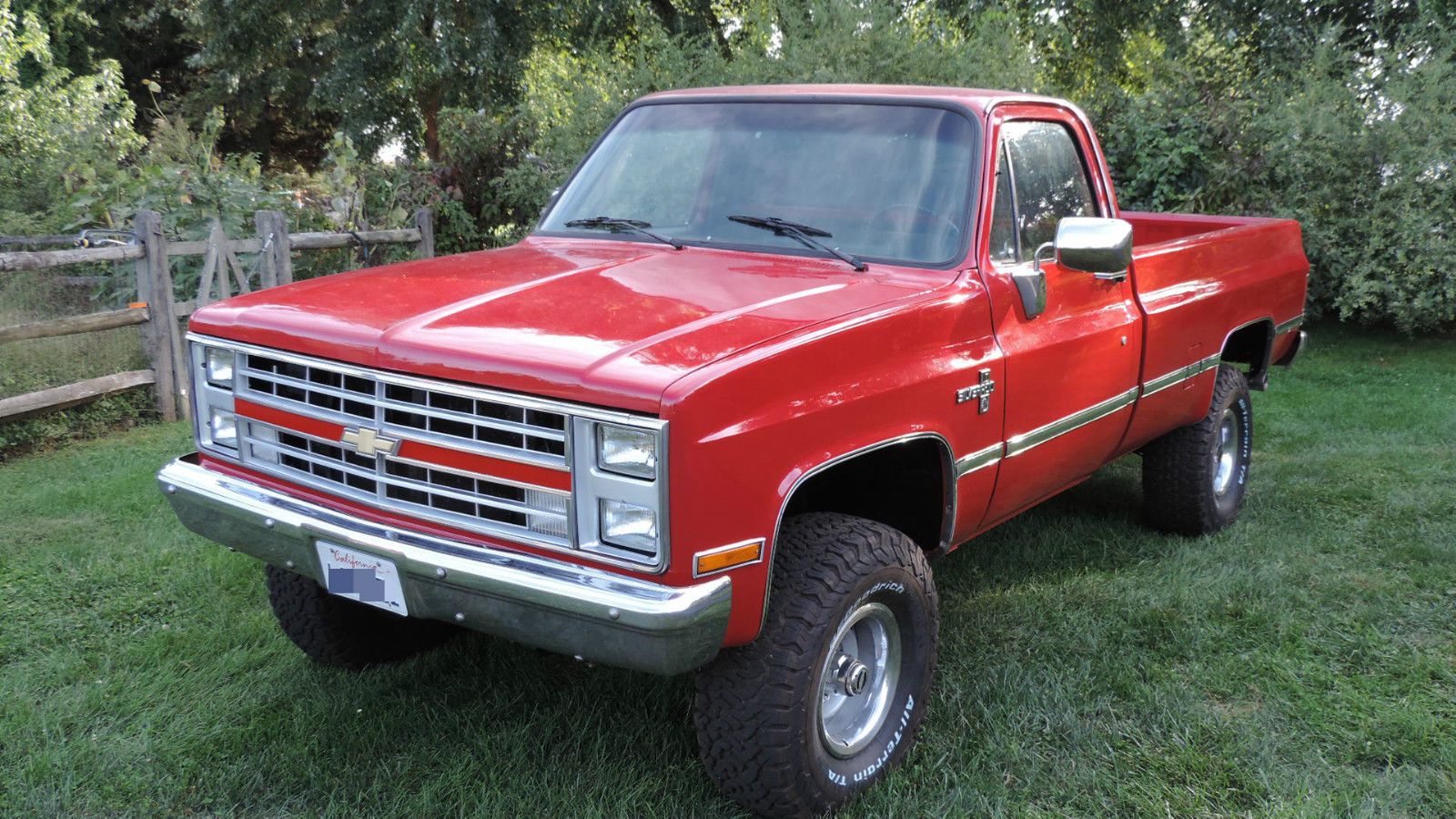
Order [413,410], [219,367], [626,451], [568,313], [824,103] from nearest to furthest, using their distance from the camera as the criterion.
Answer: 1. [626,451]
2. [413,410]
3. [568,313]
4. [219,367]
5. [824,103]

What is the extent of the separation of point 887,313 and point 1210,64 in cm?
1171

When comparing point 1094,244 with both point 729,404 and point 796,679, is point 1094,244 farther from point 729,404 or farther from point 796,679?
point 796,679

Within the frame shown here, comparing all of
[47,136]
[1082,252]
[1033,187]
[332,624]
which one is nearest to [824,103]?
[1033,187]

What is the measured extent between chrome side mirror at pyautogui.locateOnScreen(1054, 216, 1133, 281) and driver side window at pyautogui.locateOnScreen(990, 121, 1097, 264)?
8.5 inches

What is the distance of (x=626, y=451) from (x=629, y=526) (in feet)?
0.58

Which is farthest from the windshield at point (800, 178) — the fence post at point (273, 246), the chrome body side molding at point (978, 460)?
the fence post at point (273, 246)

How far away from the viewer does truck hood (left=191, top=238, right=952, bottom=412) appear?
271 centimetres

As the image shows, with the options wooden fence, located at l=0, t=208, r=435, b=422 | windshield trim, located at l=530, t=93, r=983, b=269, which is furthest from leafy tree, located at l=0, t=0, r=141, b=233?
windshield trim, located at l=530, t=93, r=983, b=269

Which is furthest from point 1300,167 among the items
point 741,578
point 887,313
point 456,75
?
point 456,75

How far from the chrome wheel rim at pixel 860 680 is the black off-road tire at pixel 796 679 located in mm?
24

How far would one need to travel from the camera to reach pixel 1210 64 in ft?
43.3

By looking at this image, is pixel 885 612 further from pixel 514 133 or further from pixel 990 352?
pixel 514 133

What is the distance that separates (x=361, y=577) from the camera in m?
2.99

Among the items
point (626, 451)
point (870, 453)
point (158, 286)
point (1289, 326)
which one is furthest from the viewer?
point (158, 286)
